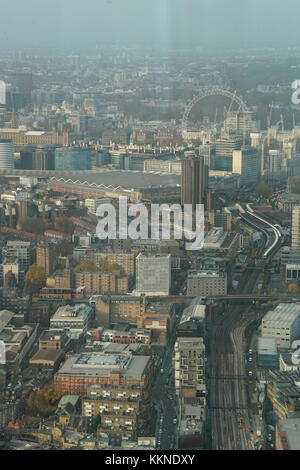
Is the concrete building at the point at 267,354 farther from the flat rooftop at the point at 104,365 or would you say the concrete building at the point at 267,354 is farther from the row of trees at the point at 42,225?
the row of trees at the point at 42,225

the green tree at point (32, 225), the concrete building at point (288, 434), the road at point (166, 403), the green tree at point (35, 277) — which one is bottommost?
the road at point (166, 403)

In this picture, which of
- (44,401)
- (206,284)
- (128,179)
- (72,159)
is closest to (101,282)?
(206,284)

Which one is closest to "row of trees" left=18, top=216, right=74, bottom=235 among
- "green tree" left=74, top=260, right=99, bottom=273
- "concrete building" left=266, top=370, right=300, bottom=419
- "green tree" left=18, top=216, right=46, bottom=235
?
"green tree" left=18, top=216, right=46, bottom=235

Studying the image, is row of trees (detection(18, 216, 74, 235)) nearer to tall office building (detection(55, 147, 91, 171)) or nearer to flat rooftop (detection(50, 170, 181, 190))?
flat rooftop (detection(50, 170, 181, 190))

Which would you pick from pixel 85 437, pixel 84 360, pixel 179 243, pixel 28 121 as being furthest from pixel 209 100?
pixel 85 437

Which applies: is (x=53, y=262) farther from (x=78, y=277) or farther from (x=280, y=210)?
(x=280, y=210)

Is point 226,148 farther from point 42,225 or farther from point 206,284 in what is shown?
point 206,284

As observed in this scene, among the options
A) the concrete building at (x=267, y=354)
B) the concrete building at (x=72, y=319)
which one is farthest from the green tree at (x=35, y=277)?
the concrete building at (x=267, y=354)
